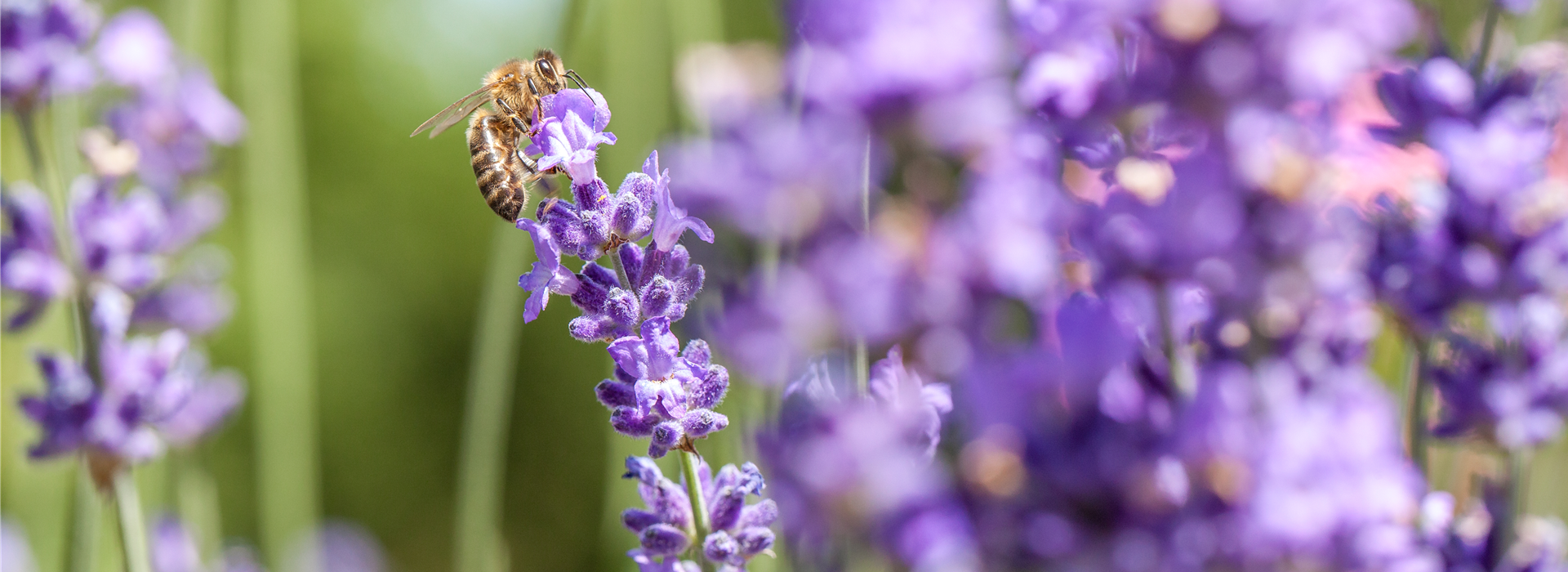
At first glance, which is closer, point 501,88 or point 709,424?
point 709,424

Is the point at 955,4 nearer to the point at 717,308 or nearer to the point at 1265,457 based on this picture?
the point at 717,308

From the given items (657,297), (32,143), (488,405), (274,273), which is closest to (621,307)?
(657,297)

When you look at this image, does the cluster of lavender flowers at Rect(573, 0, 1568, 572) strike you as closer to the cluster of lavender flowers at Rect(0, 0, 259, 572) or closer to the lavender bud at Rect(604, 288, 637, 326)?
the lavender bud at Rect(604, 288, 637, 326)

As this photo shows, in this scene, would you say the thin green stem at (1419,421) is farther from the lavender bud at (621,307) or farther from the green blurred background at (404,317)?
the green blurred background at (404,317)

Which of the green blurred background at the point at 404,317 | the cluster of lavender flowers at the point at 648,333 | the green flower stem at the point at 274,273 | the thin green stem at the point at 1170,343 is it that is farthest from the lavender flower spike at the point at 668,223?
the green blurred background at the point at 404,317

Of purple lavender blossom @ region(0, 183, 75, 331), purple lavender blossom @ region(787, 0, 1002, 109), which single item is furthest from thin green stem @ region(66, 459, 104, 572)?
purple lavender blossom @ region(787, 0, 1002, 109)

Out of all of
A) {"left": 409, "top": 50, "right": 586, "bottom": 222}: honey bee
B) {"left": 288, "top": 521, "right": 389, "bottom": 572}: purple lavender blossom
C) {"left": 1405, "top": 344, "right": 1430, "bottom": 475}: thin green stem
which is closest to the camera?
{"left": 1405, "top": 344, "right": 1430, "bottom": 475}: thin green stem

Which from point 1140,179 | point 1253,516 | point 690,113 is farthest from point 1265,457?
point 690,113
